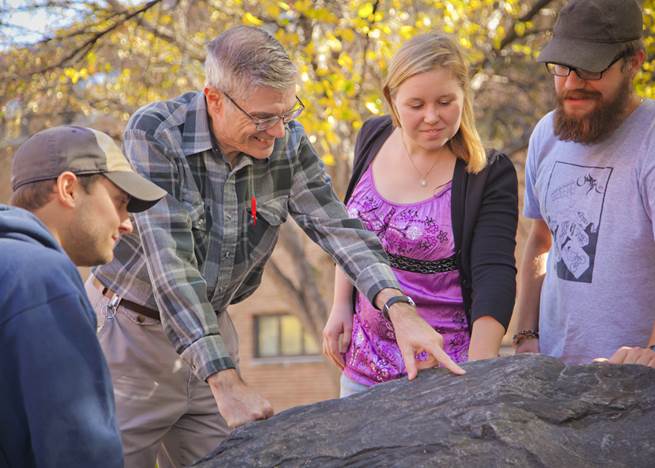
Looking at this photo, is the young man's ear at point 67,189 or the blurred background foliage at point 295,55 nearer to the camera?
the young man's ear at point 67,189

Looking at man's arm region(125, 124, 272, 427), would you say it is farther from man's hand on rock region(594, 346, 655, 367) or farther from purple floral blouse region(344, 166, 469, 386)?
man's hand on rock region(594, 346, 655, 367)

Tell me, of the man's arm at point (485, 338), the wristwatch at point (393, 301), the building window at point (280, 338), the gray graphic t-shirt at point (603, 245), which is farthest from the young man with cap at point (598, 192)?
the building window at point (280, 338)

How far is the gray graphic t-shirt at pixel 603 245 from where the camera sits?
3.34 metres

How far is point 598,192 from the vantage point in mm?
3426

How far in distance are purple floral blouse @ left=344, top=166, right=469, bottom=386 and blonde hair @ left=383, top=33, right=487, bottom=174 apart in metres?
0.15

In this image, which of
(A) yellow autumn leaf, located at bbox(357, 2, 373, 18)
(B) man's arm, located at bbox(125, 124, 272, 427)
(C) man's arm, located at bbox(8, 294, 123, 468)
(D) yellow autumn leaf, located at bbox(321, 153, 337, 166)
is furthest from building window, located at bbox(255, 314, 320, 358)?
(C) man's arm, located at bbox(8, 294, 123, 468)

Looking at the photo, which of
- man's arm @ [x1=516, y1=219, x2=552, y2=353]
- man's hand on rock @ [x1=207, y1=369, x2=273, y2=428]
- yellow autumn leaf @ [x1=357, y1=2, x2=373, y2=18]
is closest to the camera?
man's hand on rock @ [x1=207, y1=369, x2=273, y2=428]

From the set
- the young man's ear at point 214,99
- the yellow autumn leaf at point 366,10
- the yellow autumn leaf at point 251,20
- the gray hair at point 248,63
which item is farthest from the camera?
the yellow autumn leaf at point 251,20

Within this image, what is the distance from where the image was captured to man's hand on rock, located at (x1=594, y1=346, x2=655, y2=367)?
3.09 meters

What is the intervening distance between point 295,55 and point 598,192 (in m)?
4.95

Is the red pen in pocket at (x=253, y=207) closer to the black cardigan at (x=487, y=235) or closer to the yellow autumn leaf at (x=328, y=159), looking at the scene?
the black cardigan at (x=487, y=235)

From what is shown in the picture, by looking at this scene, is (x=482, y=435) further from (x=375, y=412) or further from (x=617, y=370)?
(x=617, y=370)

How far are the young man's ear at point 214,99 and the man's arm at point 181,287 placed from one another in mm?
216

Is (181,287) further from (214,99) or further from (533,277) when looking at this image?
(533,277)
